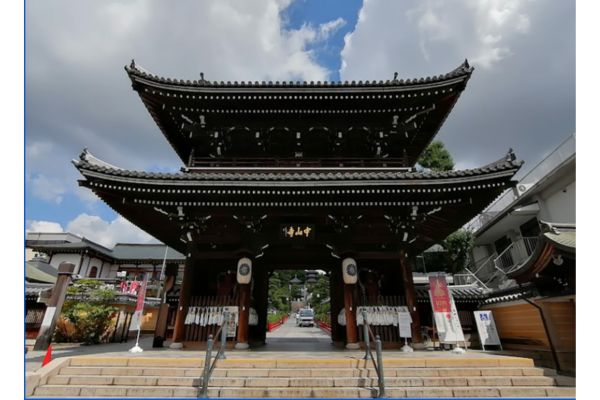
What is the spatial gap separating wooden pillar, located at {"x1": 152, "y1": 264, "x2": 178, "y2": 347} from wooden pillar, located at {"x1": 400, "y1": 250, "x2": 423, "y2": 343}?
8.96 m

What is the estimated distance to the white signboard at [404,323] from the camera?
31.0 ft

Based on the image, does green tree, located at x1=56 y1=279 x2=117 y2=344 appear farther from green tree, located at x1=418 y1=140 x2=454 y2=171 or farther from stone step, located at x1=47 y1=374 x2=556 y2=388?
green tree, located at x1=418 y1=140 x2=454 y2=171

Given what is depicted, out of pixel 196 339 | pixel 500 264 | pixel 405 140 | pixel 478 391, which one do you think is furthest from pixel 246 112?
pixel 500 264

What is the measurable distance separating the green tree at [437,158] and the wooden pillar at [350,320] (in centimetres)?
1501

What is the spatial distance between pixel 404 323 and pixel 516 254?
16.0 meters

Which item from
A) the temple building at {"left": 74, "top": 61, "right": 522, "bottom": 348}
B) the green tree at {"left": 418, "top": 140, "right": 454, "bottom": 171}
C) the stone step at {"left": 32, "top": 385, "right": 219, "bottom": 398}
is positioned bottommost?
the stone step at {"left": 32, "top": 385, "right": 219, "bottom": 398}

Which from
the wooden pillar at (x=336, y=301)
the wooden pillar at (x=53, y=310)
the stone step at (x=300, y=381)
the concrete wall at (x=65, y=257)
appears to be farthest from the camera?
the concrete wall at (x=65, y=257)

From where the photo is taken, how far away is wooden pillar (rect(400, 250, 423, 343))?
9722 mm

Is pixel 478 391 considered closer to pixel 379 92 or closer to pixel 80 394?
pixel 80 394

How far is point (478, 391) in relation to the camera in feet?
20.9

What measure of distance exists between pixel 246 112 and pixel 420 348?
1088 centimetres

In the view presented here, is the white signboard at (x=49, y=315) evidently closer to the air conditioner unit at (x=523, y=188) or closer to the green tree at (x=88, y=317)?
the green tree at (x=88, y=317)

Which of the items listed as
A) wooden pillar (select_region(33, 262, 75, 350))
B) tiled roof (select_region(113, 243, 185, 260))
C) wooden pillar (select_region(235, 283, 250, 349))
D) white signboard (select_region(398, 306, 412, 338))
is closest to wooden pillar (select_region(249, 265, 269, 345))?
wooden pillar (select_region(235, 283, 250, 349))

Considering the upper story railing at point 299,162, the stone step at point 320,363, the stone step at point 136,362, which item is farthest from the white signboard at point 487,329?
the stone step at point 136,362
